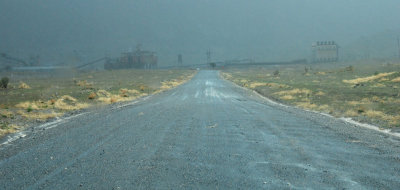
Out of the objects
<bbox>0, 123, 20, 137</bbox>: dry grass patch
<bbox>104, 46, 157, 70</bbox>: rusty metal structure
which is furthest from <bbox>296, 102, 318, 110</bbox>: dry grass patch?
<bbox>104, 46, 157, 70</bbox>: rusty metal structure

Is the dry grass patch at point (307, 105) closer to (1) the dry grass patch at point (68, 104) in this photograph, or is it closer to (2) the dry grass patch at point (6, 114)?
(1) the dry grass patch at point (68, 104)

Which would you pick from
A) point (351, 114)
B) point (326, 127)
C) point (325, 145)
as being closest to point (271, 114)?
point (351, 114)

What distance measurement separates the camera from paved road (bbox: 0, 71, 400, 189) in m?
8.23

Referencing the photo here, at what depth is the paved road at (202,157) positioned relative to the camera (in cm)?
823

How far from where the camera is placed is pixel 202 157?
1040 cm

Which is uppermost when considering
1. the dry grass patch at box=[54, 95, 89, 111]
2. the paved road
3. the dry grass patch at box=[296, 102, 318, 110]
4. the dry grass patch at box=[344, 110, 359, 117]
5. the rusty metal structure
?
the rusty metal structure

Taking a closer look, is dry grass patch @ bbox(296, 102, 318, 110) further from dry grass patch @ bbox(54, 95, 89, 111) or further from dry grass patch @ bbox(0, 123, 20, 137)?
dry grass patch @ bbox(0, 123, 20, 137)

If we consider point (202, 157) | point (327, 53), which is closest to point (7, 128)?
point (202, 157)

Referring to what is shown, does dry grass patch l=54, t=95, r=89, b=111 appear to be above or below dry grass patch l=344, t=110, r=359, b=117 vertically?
above

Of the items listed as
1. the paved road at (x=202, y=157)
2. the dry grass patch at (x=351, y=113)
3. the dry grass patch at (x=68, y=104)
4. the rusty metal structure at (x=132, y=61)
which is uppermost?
the rusty metal structure at (x=132, y=61)

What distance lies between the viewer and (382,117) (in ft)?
61.4

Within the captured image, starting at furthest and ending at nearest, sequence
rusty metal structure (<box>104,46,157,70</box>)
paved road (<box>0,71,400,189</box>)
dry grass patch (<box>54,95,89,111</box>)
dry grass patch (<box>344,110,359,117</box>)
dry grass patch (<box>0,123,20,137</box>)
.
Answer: rusty metal structure (<box>104,46,157,70</box>) → dry grass patch (<box>54,95,89,111</box>) → dry grass patch (<box>344,110,359,117</box>) → dry grass patch (<box>0,123,20,137</box>) → paved road (<box>0,71,400,189</box>)

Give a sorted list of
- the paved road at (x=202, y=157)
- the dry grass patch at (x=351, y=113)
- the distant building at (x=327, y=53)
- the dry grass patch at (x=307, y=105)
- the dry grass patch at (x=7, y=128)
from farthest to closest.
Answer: the distant building at (x=327, y=53) → the dry grass patch at (x=307, y=105) → the dry grass patch at (x=351, y=113) → the dry grass patch at (x=7, y=128) → the paved road at (x=202, y=157)

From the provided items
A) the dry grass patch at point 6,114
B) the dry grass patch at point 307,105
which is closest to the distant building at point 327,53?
the dry grass patch at point 307,105
